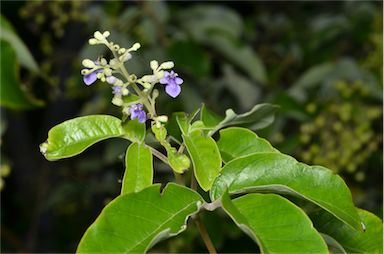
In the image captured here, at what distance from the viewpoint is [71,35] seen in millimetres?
2420

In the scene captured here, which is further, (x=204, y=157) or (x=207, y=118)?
(x=207, y=118)

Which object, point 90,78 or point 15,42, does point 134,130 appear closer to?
point 90,78

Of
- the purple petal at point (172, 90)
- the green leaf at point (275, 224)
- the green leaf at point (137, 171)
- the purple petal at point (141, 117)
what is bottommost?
the green leaf at point (275, 224)

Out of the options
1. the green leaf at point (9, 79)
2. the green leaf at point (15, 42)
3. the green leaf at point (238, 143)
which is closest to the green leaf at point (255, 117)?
the green leaf at point (238, 143)

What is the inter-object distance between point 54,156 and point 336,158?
958 mm

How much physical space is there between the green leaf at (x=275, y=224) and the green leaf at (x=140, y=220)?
0.06m

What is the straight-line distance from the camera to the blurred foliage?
1.74m

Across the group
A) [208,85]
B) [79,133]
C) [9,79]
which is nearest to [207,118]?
[79,133]

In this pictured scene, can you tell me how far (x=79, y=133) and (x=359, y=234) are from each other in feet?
1.19

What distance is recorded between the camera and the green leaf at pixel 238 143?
84 centimetres

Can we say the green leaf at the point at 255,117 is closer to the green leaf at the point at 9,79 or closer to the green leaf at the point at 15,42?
the green leaf at the point at 9,79

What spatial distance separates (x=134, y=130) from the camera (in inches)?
31.7

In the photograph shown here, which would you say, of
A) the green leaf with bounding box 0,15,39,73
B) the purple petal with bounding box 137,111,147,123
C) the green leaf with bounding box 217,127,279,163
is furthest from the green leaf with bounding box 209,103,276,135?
the green leaf with bounding box 0,15,39,73

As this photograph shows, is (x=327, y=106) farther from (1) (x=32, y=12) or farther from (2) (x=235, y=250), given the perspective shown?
(1) (x=32, y=12)
